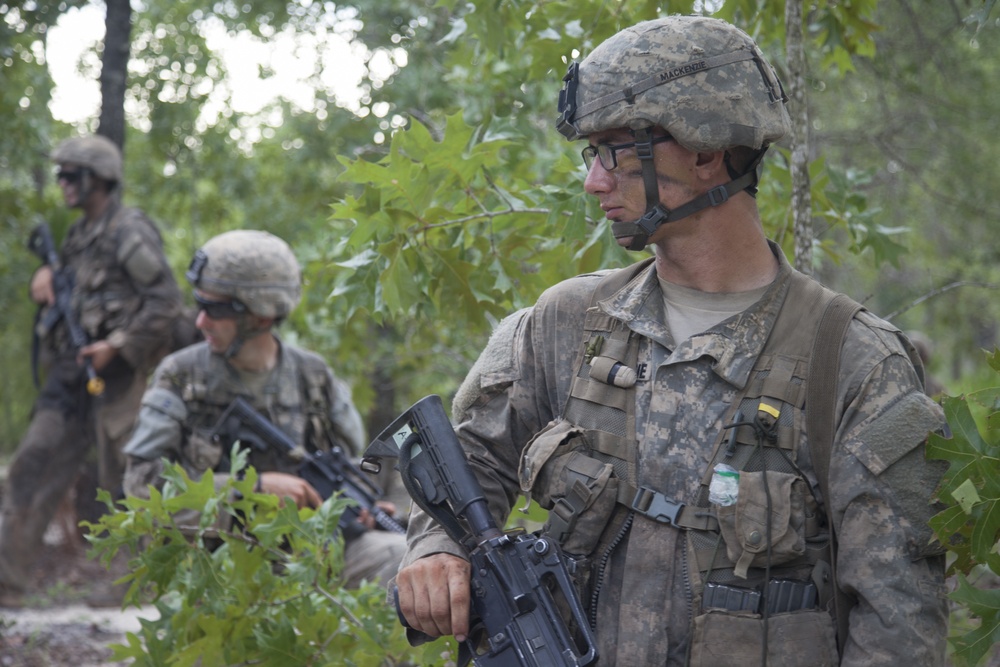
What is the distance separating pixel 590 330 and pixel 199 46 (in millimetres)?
8691

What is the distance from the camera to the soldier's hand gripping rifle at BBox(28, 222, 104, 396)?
7.35 meters

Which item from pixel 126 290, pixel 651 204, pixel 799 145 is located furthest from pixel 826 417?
pixel 126 290

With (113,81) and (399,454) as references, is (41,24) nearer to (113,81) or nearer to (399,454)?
(113,81)

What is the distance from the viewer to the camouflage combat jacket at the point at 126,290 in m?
7.16

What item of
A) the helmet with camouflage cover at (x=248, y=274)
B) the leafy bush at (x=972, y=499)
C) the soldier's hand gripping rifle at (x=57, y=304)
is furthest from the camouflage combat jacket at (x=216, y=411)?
the leafy bush at (x=972, y=499)

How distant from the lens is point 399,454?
247 centimetres

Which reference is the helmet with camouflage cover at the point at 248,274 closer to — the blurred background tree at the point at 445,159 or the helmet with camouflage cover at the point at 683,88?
the blurred background tree at the point at 445,159

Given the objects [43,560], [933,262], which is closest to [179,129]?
[43,560]

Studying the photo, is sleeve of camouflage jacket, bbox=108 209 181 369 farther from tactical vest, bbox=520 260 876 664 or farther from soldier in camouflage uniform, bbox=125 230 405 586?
tactical vest, bbox=520 260 876 664

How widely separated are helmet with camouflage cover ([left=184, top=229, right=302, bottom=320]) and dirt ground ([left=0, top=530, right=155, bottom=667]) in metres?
1.50

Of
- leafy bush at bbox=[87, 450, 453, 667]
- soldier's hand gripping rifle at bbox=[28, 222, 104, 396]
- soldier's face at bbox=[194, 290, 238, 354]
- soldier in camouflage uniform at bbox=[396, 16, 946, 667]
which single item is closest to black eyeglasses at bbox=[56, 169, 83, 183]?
soldier's hand gripping rifle at bbox=[28, 222, 104, 396]

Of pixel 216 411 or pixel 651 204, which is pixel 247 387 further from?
pixel 651 204

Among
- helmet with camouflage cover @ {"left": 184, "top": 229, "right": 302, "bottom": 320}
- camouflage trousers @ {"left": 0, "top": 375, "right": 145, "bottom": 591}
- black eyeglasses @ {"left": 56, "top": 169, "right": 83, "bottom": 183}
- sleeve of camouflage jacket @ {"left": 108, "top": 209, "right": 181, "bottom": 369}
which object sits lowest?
camouflage trousers @ {"left": 0, "top": 375, "right": 145, "bottom": 591}

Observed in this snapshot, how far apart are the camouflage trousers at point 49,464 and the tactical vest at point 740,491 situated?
17.2 ft
